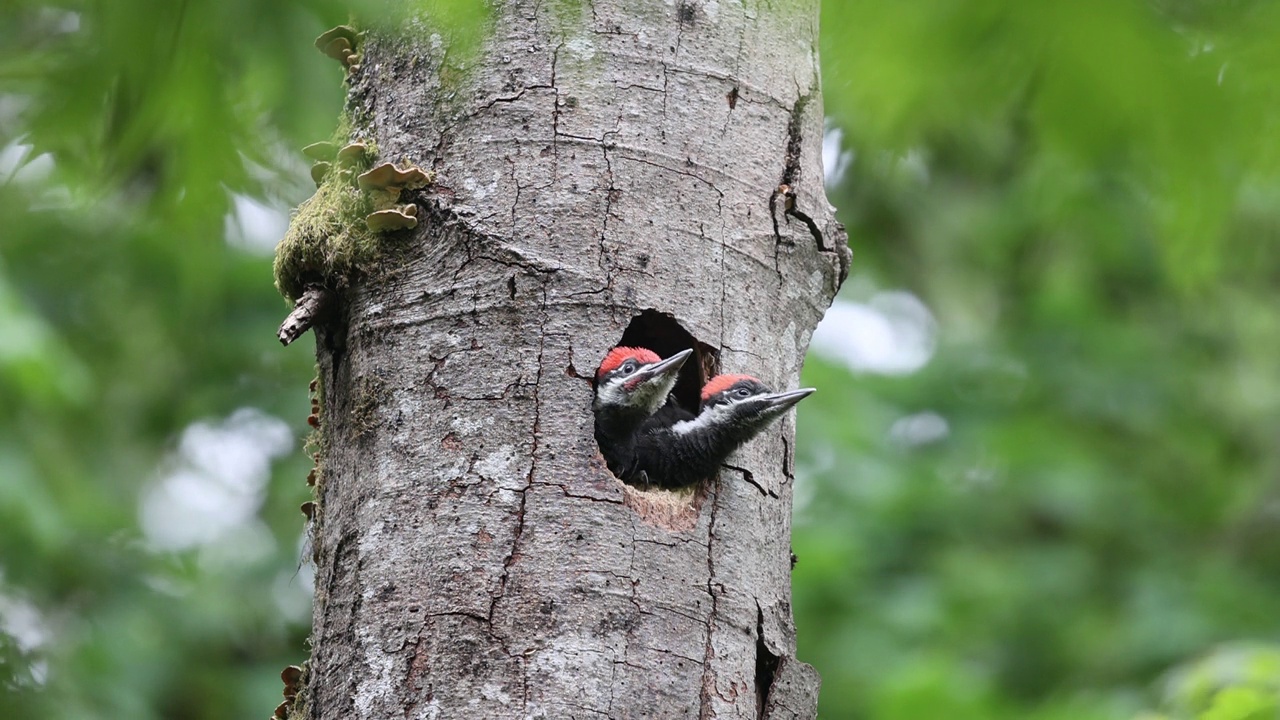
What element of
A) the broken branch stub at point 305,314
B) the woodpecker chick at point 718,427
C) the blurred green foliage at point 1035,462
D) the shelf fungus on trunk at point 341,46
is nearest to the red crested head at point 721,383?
the woodpecker chick at point 718,427

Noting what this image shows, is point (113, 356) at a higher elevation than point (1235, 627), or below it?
higher

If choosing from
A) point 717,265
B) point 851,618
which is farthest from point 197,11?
point 851,618

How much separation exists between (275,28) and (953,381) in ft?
30.2

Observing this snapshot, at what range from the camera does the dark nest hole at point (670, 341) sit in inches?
129

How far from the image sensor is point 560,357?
3.06 metres

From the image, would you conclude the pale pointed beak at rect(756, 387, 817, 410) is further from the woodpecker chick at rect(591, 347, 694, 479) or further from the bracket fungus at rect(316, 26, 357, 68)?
the bracket fungus at rect(316, 26, 357, 68)

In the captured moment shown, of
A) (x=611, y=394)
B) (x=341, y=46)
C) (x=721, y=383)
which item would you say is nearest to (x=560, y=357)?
(x=611, y=394)

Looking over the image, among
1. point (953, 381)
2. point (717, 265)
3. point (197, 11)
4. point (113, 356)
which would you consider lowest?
point (197, 11)

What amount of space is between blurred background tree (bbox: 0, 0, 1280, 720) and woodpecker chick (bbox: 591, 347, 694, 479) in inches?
31.7

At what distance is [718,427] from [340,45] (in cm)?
151

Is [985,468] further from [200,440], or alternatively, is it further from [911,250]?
[200,440]

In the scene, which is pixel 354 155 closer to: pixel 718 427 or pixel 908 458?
pixel 718 427

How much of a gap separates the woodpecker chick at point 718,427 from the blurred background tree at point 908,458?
28.3 inches

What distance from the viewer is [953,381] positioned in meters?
10.5
